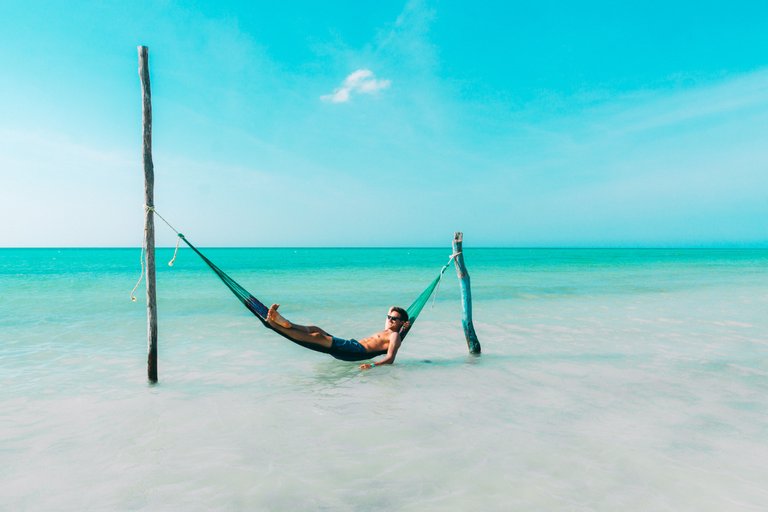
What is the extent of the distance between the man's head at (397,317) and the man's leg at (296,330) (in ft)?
3.12

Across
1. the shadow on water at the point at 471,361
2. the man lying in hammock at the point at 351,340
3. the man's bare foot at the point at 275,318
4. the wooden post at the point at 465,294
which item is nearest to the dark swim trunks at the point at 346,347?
the man lying in hammock at the point at 351,340

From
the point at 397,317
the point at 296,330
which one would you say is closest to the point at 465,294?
the point at 397,317

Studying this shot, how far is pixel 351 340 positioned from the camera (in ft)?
17.7

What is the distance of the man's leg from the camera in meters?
4.64

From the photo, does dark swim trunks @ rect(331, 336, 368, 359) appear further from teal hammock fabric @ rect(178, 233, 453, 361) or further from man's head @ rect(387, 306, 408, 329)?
man's head @ rect(387, 306, 408, 329)

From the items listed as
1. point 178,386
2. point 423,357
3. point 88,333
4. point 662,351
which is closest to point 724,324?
point 662,351

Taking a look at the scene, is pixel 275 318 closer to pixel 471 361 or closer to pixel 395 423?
pixel 395 423

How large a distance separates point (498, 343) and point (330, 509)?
5285 mm

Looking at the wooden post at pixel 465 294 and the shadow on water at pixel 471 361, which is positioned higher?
the wooden post at pixel 465 294

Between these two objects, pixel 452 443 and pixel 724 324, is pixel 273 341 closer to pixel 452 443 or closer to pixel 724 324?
pixel 452 443

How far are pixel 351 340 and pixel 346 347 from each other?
151mm

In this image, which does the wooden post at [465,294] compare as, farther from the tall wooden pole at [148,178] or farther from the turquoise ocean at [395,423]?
the tall wooden pole at [148,178]

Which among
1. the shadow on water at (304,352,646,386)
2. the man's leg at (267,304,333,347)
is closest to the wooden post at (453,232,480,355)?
the shadow on water at (304,352,646,386)

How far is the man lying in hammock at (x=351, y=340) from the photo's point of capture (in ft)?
15.5
